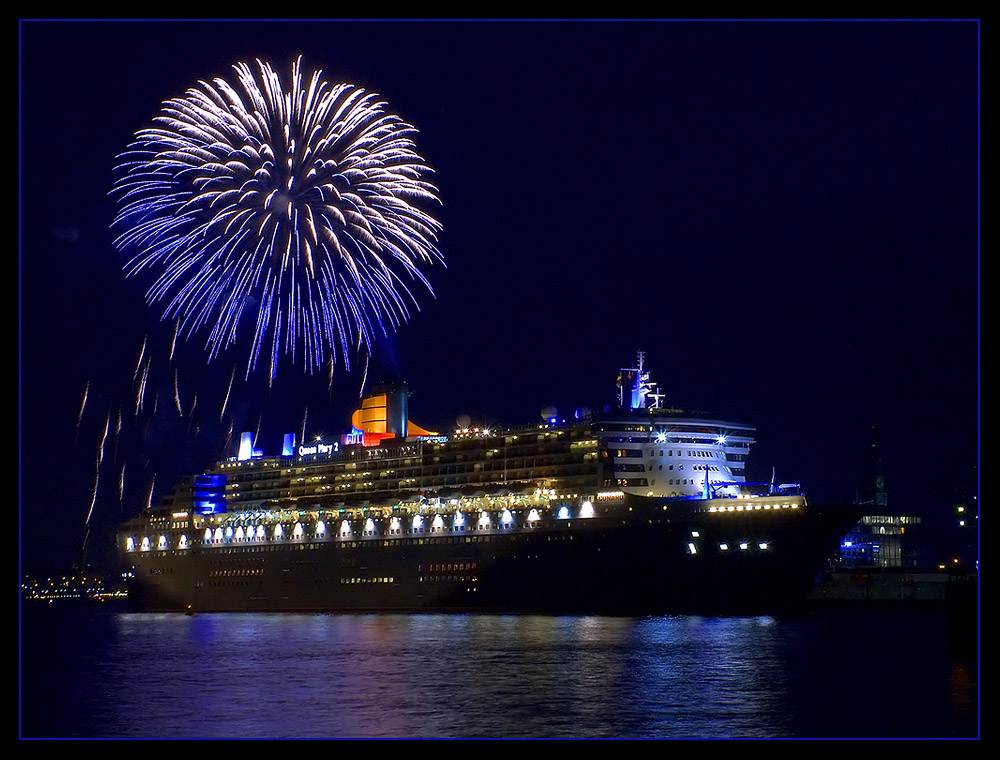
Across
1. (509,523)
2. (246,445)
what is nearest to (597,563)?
(509,523)

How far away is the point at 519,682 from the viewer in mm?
35281

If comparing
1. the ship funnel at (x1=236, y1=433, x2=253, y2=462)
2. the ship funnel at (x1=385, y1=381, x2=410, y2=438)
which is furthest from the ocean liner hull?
the ship funnel at (x1=236, y1=433, x2=253, y2=462)

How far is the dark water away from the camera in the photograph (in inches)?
1142

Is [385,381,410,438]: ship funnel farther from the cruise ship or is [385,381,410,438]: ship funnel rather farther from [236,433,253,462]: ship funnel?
[236,433,253,462]: ship funnel

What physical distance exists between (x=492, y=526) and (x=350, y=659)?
22.2 metres

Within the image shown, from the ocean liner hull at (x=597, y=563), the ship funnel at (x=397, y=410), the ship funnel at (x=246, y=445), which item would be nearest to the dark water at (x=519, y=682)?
the ocean liner hull at (x=597, y=563)

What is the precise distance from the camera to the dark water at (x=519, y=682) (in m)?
29.0

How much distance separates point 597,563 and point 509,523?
6184 mm

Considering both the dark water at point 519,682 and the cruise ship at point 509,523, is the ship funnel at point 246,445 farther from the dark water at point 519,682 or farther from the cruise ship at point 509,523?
the dark water at point 519,682

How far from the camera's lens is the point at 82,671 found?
43.3 meters

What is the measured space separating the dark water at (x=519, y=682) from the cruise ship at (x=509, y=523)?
9.93 feet

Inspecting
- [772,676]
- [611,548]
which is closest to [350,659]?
[772,676]

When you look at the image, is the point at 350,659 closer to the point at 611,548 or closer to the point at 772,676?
the point at 772,676

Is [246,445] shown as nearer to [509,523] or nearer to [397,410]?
[397,410]
